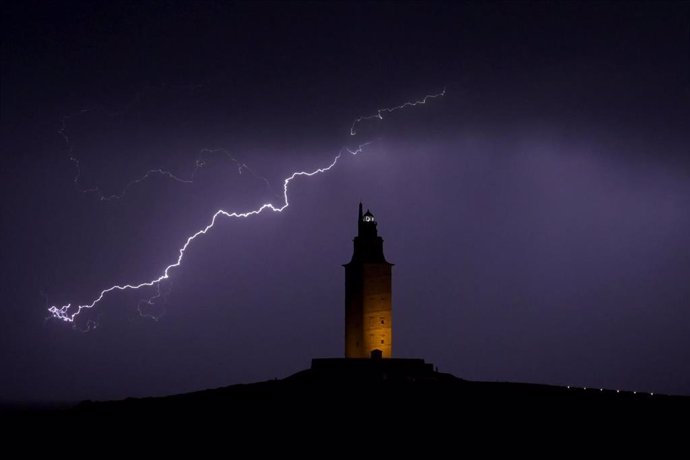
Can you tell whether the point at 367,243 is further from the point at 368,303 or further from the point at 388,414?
the point at 388,414

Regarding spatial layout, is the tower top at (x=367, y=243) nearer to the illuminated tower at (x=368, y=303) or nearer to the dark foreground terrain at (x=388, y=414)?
the illuminated tower at (x=368, y=303)

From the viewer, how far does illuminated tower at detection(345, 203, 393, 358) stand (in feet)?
145

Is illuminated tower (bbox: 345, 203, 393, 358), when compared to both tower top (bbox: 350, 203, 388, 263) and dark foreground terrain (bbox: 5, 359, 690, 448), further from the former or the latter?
dark foreground terrain (bbox: 5, 359, 690, 448)

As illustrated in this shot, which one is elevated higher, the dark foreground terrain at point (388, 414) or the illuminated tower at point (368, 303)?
the illuminated tower at point (368, 303)

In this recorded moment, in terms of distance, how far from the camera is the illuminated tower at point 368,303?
145ft

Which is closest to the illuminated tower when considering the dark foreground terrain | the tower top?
the tower top

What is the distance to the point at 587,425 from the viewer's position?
2470 cm

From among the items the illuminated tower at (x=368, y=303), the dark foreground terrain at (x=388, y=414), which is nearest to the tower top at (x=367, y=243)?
the illuminated tower at (x=368, y=303)

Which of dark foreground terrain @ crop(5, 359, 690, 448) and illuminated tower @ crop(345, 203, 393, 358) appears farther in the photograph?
illuminated tower @ crop(345, 203, 393, 358)

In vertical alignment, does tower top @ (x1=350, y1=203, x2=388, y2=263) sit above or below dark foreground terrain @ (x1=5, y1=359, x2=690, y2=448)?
above

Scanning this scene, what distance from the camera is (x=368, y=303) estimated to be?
44.3 meters

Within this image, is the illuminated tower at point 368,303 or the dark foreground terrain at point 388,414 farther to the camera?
the illuminated tower at point 368,303

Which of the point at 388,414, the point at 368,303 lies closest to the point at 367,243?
the point at 368,303

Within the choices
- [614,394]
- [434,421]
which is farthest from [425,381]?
[434,421]
